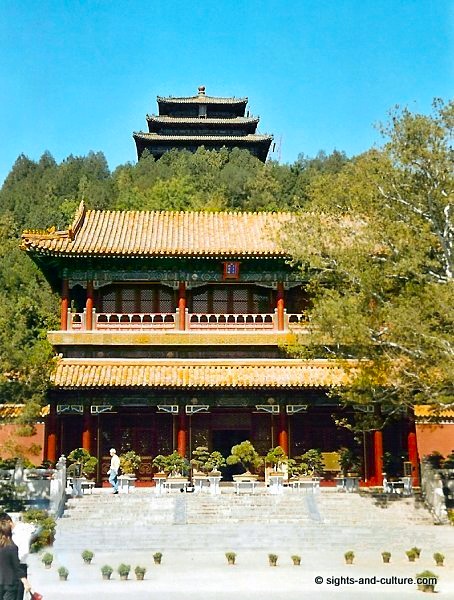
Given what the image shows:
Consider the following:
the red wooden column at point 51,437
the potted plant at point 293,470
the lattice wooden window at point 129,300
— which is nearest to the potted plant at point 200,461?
the potted plant at point 293,470

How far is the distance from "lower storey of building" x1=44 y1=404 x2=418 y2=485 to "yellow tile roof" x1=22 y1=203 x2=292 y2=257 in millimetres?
4787

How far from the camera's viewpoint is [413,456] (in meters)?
24.7

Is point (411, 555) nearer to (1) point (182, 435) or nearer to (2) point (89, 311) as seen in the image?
(1) point (182, 435)

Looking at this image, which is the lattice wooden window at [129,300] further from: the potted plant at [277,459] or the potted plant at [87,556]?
the potted plant at [87,556]

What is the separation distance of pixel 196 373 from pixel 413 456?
7.01m

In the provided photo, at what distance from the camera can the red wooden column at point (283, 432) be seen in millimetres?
24531

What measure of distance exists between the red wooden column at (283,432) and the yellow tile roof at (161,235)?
5003 millimetres

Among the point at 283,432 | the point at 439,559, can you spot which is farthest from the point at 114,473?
the point at 439,559

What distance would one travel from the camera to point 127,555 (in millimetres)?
16656

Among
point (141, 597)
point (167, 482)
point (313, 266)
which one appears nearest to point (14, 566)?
point (141, 597)

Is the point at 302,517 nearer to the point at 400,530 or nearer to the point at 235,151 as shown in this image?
the point at 400,530

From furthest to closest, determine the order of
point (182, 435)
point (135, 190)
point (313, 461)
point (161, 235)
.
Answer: point (135, 190), point (161, 235), point (182, 435), point (313, 461)

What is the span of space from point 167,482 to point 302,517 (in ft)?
13.3

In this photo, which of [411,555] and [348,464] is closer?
[411,555]
